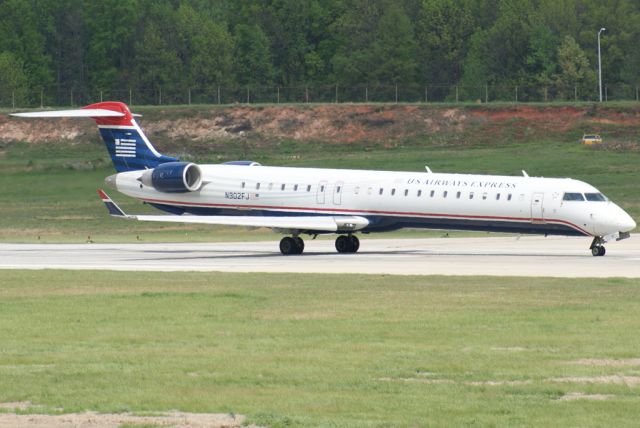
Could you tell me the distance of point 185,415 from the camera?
14117 millimetres

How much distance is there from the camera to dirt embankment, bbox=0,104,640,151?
291 ft

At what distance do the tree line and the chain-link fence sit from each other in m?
0.50

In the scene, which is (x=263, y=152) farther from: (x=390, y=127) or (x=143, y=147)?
(x=143, y=147)

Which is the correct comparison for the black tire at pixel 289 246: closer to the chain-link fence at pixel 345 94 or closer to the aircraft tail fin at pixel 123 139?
the aircraft tail fin at pixel 123 139

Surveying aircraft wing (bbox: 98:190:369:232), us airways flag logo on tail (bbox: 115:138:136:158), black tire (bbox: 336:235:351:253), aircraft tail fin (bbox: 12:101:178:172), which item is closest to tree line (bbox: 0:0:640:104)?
aircraft tail fin (bbox: 12:101:178:172)

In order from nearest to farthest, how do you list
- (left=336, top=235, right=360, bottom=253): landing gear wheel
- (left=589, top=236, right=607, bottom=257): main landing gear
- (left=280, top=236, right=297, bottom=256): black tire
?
(left=589, top=236, right=607, bottom=257): main landing gear < (left=280, top=236, right=297, bottom=256): black tire < (left=336, top=235, right=360, bottom=253): landing gear wheel

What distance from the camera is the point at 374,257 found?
40031 millimetres

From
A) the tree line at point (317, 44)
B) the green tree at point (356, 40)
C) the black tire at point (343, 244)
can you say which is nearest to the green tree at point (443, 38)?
the tree line at point (317, 44)

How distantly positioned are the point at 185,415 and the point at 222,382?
1917mm

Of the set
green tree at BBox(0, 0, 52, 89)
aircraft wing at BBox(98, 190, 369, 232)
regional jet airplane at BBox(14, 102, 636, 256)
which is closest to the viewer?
regional jet airplane at BBox(14, 102, 636, 256)

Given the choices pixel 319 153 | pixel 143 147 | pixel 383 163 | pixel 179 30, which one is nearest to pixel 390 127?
pixel 319 153

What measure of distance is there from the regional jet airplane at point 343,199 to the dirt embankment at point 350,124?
43.5m

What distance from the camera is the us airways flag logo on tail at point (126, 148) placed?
4653 centimetres

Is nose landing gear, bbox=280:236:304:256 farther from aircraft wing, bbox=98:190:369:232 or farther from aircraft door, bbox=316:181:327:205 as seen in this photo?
aircraft door, bbox=316:181:327:205
